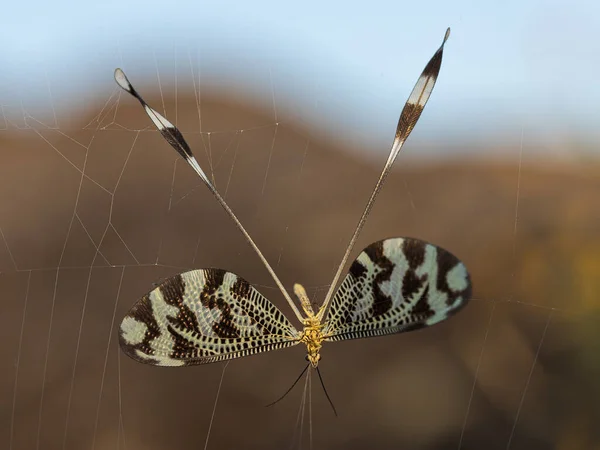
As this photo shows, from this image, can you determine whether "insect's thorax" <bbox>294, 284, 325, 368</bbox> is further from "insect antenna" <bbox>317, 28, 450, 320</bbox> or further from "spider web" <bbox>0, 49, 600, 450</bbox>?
"spider web" <bbox>0, 49, 600, 450</bbox>

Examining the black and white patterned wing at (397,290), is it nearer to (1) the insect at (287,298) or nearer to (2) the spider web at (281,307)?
(1) the insect at (287,298)

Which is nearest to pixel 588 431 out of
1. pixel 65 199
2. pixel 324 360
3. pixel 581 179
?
pixel 324 360

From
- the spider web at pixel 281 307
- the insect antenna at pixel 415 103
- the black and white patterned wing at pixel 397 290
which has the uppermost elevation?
the insect antenna at pixel 415 103

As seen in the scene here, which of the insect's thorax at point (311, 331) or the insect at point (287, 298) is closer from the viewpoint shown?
the insect at point (287, 298)

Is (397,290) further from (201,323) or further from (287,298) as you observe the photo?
(201,323)

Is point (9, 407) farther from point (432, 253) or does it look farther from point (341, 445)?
point (432, 253)

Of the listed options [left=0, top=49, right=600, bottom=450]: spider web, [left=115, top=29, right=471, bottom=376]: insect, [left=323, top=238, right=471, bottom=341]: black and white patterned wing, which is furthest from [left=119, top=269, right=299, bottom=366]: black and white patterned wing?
[left=0, top=49, right=600, bottom=450]: spider web

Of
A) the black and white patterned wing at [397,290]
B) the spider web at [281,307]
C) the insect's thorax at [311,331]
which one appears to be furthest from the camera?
the spider web at [281,307]

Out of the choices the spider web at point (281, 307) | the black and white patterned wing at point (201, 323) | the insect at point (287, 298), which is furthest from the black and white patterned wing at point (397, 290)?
the spider web at point (281, 307)

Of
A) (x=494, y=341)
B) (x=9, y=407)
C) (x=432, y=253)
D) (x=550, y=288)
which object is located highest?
(x=432, y=253)
